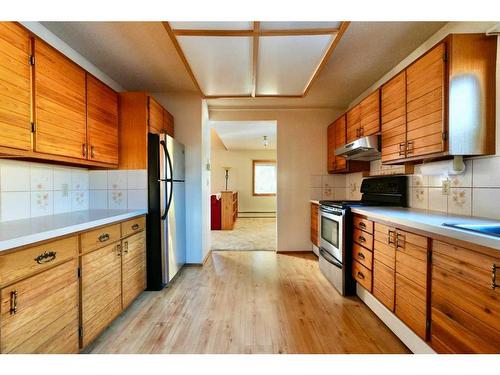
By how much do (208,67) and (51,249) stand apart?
1.93 m

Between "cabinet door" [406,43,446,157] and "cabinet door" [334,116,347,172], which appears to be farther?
"cabinet door" [334,116,347,172]

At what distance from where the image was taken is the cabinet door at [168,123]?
2.72 m

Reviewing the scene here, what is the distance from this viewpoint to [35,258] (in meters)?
1.07

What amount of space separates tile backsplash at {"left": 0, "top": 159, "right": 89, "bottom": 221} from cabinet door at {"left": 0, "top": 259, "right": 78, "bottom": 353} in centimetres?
73

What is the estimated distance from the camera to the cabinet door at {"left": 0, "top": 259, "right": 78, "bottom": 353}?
0.95 metres

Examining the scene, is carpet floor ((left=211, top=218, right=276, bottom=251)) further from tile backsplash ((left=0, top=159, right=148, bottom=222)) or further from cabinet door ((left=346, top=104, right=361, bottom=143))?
cabinet door ((left=346, top=104, right=361, bottom=143))

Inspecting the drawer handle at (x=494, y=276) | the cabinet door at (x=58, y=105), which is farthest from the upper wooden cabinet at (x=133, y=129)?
the drawer handle at (x=494, y=276)

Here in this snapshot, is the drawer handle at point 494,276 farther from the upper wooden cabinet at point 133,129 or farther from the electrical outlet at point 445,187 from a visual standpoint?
the upper wooden cabinet at point 133,129

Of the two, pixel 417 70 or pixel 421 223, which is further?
pixel 417 70

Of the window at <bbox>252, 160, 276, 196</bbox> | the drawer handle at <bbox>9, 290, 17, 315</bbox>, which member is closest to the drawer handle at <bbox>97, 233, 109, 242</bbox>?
the drawer handle at <bbox>9, 290, 17, 315</bbox>

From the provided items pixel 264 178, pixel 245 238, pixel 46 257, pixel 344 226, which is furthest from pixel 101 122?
pixel 264 178
